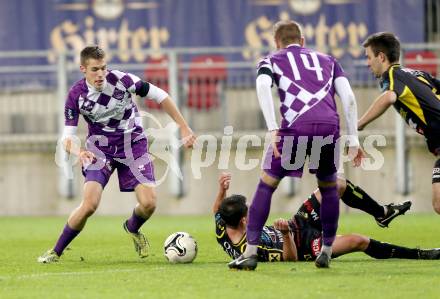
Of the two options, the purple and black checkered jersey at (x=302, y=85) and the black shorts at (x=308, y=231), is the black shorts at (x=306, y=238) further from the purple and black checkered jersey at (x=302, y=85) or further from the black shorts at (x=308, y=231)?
the purple and black checkered jersey at (x=302, y=85)

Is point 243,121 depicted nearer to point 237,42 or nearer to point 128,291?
point 237,42

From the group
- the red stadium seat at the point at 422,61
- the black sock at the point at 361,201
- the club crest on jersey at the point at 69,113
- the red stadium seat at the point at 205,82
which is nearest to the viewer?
the black sock at the point at 361,201

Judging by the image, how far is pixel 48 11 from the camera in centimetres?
1872

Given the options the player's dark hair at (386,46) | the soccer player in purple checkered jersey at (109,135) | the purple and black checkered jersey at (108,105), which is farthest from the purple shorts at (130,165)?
the player's dark hair at (386,46)

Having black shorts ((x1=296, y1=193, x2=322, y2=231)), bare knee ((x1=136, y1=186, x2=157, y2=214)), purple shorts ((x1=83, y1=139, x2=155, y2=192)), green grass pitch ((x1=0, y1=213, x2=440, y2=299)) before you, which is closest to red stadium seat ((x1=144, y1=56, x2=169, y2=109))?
green grass pitch ((x1=0, y1=213, x2=440, y2=299))

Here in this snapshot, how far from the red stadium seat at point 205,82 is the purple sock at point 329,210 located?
9.27m

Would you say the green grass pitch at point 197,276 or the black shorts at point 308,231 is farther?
the black shorts at point 308,231

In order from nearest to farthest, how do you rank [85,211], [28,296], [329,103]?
1. [28,296]
2. [329,103]
3. [85,211]

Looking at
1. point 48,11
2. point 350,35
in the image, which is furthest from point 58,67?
point 350,35

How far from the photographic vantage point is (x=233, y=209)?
29.9 feet

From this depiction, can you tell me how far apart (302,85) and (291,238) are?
56.3 inches

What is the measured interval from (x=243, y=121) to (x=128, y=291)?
10335mm

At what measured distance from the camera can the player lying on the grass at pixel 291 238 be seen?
9156 mm

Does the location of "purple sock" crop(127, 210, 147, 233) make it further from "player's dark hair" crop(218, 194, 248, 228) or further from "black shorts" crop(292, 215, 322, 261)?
"black shorts" crop(292, 215, 322, 261)
